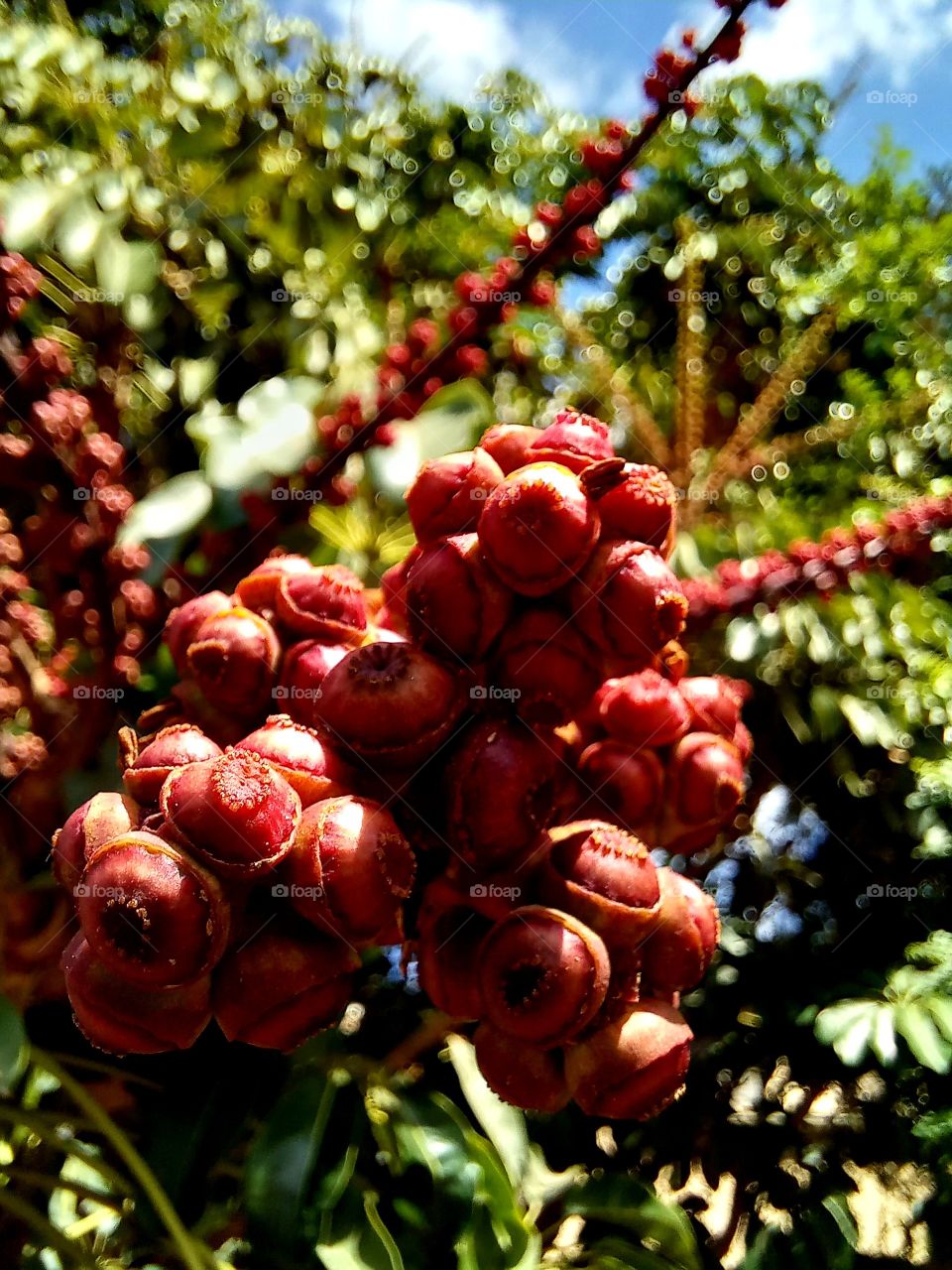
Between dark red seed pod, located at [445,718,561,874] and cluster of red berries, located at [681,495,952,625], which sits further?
cluster of red berries, located at [681,495,952,625]

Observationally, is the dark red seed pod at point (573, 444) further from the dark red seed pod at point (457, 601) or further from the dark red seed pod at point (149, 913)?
the dark red seed pod at point (149, 913)

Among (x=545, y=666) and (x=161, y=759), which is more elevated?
(x=545, y=666)

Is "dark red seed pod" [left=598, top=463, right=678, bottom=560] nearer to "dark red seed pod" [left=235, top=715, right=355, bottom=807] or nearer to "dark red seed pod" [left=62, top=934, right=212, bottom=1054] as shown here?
"dark red seed pod" [left=235, top=715, right=355, bottom=807]

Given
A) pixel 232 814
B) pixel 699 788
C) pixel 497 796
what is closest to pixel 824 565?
pixel 699 788

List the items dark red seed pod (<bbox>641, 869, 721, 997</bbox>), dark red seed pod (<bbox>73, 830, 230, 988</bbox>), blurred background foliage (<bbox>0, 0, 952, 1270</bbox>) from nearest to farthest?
dark red seed pod (<bbox>73, 830, 230, 988</bbox>) → dark red seed pod (<bbox>641, 869, 721, 997</bbox>) → blurred background foliage (<bbox>0, 0, 952, 1270</bbox>)

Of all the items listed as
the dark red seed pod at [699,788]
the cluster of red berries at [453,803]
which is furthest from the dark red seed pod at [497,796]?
the dark red seed pod at [699,788]

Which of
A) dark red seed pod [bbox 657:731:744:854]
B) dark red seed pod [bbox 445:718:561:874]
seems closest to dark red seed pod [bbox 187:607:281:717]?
dark red seed pod [bbox 445:718:561:874]

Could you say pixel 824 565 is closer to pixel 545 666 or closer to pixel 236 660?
pixel 545 666

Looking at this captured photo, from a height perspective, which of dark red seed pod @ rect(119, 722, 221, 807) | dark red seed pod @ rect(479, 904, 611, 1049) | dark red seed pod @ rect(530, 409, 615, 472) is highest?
dark red seed pod @ rect(530, 409, 615, 472)
